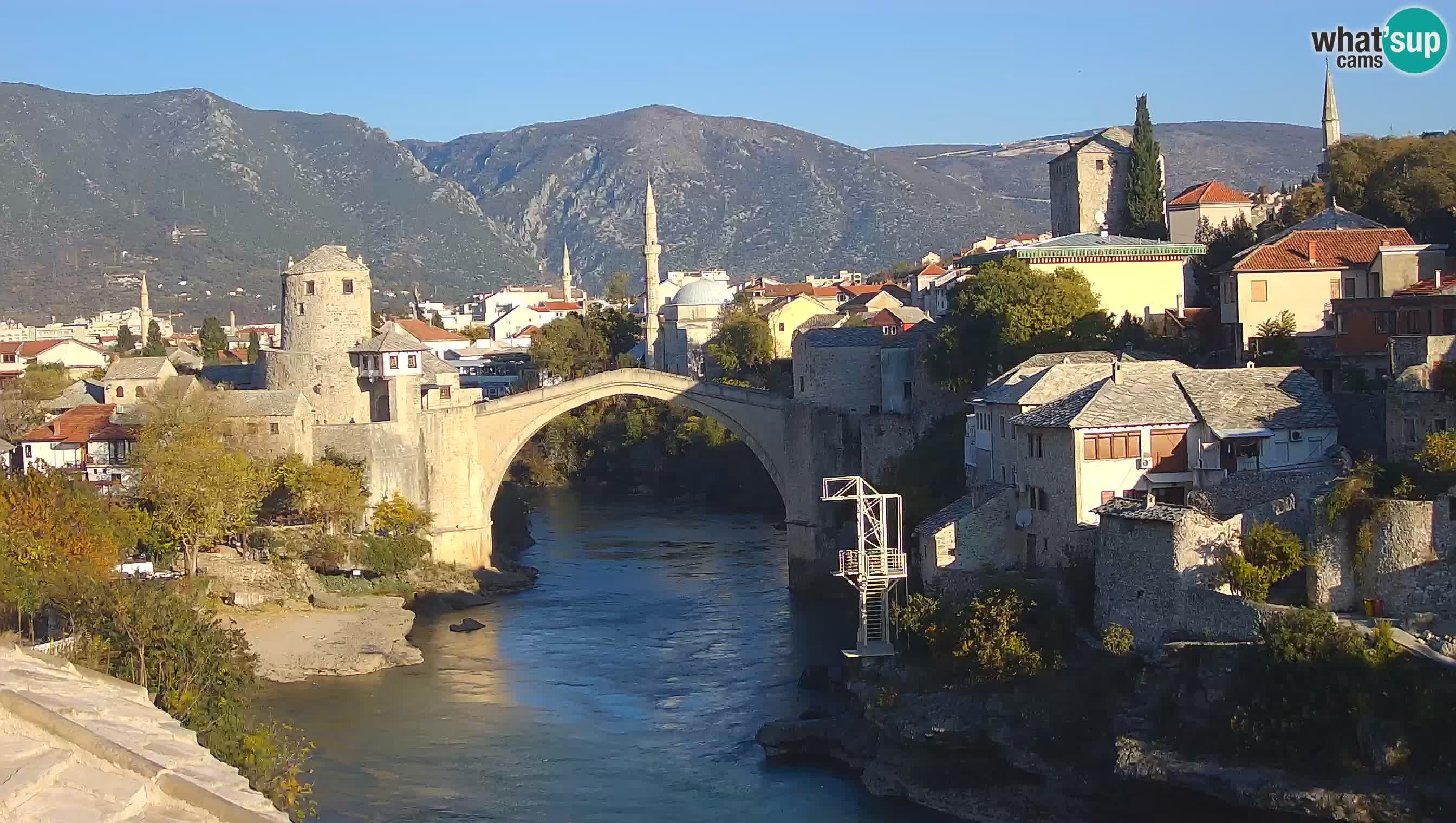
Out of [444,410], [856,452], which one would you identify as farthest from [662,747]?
[444,410]

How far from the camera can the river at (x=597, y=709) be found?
27000 millimetres

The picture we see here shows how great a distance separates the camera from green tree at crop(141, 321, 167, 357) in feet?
245

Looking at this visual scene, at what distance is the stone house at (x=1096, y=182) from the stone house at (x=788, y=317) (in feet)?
44.3

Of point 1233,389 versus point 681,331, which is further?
point 681,331

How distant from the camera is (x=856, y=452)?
44719mm

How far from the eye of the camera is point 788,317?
7225cm

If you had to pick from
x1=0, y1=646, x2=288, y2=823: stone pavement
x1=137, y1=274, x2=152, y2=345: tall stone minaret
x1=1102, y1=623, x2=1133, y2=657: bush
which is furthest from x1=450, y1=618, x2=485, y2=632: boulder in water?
x1=137, y1=274, x2=152, y2=345: tall stone minaret

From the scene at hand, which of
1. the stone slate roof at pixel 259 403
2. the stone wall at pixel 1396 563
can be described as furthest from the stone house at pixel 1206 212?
the stone wall at pixel 1396 563

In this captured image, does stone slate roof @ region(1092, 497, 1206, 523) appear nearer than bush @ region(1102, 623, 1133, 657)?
Yes

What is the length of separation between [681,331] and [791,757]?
48.2 m

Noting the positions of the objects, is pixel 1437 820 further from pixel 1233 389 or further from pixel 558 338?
pixel 558 338

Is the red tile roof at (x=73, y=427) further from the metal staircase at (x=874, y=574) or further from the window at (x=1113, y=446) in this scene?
the window at (x=1113, y=446)

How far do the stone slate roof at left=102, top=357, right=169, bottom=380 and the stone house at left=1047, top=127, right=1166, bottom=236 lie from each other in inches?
1069

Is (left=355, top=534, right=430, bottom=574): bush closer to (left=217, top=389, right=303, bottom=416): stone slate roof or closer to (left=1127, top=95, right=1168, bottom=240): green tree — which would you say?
(left=217, top=389, right=303, bottom=416): stone slate roof
